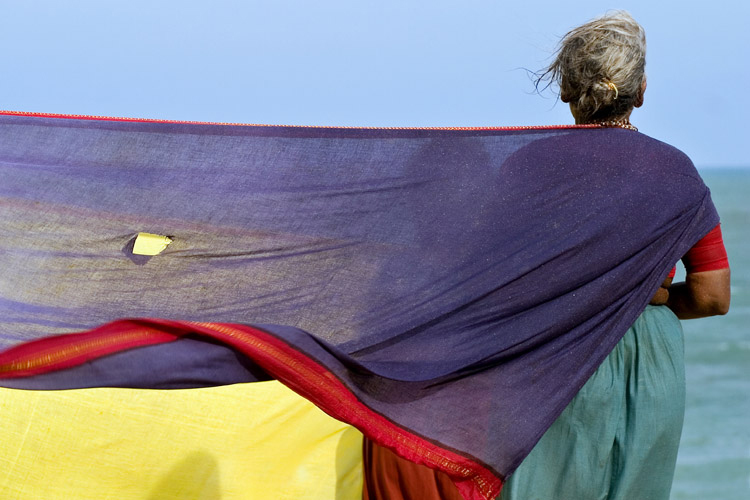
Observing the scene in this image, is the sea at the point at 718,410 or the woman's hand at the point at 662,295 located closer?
the woman's hand at the point at 662,295

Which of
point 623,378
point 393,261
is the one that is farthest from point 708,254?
point 393,261

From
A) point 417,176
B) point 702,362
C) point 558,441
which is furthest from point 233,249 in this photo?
point 702,362

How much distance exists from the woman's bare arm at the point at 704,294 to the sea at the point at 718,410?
16.2ft

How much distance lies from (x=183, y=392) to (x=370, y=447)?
1.85 feet

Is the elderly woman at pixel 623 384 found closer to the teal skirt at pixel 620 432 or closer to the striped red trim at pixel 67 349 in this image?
the teal skirt at pixel 620 432

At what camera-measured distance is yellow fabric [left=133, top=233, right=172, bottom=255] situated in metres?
2.61

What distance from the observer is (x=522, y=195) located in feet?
8.26

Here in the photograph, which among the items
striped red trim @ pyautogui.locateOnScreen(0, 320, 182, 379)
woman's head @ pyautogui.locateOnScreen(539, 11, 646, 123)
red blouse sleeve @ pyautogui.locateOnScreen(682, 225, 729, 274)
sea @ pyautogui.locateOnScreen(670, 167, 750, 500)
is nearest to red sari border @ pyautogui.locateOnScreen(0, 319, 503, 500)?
striped red trim @ pyautogui.locateOnScreen(0, 320, 182, 379)

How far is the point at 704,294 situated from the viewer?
255 centimetres

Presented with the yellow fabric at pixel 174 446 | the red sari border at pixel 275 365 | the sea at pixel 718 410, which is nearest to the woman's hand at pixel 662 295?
the red sari border at pixel 275 365

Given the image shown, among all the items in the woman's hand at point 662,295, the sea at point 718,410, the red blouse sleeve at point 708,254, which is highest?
the red blouse sleeve at point 708,254

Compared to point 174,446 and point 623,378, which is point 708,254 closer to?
point 623,378

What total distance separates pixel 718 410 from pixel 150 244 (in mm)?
8706

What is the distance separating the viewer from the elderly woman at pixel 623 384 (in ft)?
8.27
